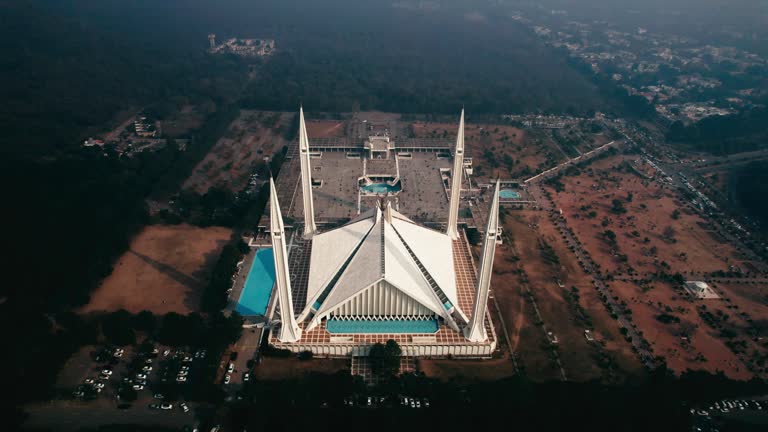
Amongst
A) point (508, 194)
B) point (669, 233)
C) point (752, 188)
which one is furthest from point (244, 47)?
point (752, 188)

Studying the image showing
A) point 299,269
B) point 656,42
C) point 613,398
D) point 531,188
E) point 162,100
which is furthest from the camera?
point 656,42

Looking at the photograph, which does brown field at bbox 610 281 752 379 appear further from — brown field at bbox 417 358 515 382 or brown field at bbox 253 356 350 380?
brown field at bbox 253 356 350 380

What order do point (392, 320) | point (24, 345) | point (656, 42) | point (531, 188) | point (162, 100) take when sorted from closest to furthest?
1. point (24, 345)
2. point (392, 320)
3. point (531, 188)
4. point (162, 100)
5. point (656, 42)

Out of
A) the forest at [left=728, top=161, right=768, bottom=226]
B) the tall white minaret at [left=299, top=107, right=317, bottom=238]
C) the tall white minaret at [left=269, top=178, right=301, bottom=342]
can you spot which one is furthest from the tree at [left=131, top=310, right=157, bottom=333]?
the forest at [left=728, top=161, right=768, bottom=226]

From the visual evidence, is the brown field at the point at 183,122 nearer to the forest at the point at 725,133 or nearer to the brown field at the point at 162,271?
the brown field at the point at 162,271

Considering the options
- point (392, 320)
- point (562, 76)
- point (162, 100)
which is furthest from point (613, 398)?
point (562, 76)

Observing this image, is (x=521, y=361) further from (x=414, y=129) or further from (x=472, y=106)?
(x=472, y=106)

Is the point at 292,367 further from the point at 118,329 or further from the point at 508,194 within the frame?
the point at 508,194
